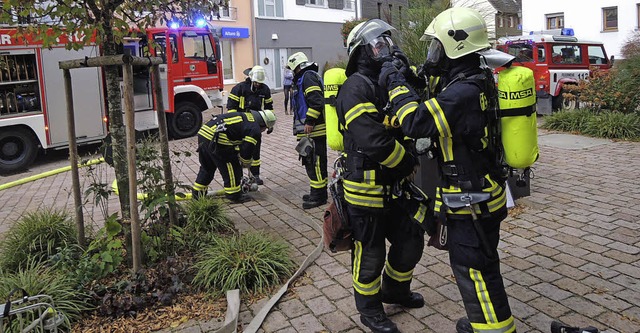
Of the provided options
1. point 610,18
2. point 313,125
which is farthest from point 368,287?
point 610,18

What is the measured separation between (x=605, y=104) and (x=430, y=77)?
960 centimetres

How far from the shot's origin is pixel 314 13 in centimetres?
2734

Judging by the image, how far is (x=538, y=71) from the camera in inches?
557

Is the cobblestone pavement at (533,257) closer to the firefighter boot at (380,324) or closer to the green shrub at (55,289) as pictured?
the firefighter boot at (380,324)

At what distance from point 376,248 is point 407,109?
991 millimetres

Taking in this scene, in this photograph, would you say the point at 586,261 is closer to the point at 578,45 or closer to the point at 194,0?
the point at 194,0

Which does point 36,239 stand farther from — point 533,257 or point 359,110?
point 533,257

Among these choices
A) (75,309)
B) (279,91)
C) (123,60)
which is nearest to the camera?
(75,309)

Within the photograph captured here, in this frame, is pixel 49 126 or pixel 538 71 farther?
pixel 538 71

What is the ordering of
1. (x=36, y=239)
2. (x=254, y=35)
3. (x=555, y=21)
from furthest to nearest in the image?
(x=555, y=21), (x=254, y=35), (x=36, y=239)

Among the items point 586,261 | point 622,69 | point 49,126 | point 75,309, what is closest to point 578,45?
point 622,69

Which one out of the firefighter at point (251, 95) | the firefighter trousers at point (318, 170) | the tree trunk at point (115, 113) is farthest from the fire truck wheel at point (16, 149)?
the tree trunk at point (115, 113)

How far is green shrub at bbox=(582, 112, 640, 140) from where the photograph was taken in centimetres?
1016

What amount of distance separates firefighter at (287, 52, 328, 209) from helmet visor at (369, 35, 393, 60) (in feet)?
10.1
